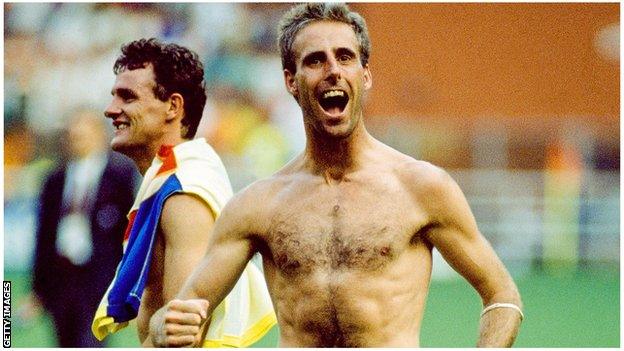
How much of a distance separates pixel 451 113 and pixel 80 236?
13908mm

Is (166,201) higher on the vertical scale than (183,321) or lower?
higher

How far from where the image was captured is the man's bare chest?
12.8 feet

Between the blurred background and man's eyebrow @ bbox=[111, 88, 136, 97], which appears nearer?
man's eyebrow @ bbox=[111, 88, 136, 97]

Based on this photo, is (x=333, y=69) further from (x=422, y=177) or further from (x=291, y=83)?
(x=422, y=177)

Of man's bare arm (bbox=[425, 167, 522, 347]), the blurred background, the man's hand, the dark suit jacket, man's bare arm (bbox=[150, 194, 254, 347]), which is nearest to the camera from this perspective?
the man's hand

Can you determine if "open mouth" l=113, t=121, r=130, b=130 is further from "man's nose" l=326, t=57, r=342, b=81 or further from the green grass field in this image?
the green grass field

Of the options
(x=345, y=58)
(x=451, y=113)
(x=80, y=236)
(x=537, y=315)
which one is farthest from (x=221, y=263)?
(x=451, y=113)

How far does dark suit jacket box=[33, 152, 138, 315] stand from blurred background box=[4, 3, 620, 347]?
0.81 feet

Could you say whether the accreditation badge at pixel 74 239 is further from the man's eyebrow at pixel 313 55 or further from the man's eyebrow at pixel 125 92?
the man's eyebrow at pixel 313 55

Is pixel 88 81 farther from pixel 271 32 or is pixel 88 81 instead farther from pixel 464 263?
pixel 464 263

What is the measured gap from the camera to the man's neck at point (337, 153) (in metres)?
3.99

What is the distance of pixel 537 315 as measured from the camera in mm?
11758

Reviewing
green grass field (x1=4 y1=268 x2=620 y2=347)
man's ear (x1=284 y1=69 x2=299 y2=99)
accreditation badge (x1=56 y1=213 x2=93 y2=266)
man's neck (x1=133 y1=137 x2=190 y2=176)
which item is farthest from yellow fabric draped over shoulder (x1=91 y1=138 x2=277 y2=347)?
green grass field (x1=4 y1=268 x2=620 y2=347)

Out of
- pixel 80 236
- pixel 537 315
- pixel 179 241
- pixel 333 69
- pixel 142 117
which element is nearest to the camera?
pixel 333 69
